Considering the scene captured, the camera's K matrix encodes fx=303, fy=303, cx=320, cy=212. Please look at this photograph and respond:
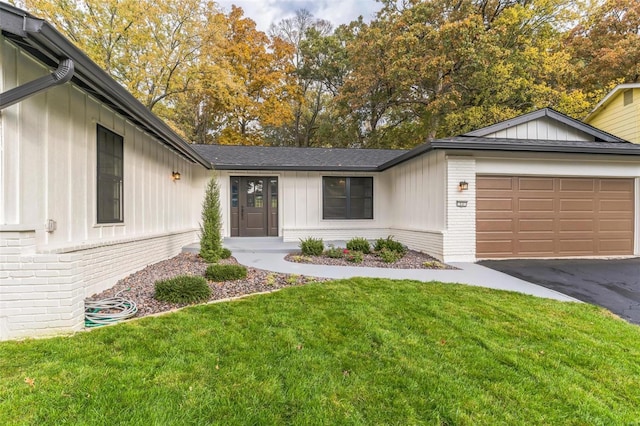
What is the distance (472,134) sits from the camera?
7352 millimetres

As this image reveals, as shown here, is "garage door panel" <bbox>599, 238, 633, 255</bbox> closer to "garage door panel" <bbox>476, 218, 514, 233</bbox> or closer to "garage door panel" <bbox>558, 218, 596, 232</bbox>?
"garage door panel" <bbox>558, 218, 596, 232</bbox>

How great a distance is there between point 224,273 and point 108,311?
166 cm

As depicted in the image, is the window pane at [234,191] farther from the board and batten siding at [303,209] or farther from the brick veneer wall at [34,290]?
the brick veneer wall at [34,290]

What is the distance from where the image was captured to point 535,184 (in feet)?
23.6

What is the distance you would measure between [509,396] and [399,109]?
1856 cm

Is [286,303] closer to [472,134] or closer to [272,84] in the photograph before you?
[472,134]

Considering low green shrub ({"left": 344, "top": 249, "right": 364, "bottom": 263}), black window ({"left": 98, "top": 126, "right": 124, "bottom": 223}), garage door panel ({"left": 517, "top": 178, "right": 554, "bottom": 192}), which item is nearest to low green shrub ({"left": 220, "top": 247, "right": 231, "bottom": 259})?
black window ({"left": 98, "top": 126, "right": 124, "bottom": 223})

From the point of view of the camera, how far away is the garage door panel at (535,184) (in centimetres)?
715

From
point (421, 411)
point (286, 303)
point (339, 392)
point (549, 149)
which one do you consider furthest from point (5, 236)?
point (549, 149)

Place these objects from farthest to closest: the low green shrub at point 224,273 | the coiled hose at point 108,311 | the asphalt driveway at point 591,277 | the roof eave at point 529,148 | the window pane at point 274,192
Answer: the window pane at point 274,192 < the roof eave at point 529,148 < the low green shrub at point 224,273 < the asphalt driveway at point 591,277 < the coiled hose at point 108,311

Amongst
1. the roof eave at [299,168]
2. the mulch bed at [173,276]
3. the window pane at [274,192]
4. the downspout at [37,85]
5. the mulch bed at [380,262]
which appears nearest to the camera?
the downspout at [37,85]

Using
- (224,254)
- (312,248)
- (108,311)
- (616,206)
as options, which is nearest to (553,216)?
(616,206)

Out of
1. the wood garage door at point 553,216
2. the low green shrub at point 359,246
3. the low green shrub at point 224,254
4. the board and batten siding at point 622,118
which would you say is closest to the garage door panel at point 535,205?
the wood garage door at point 553,216

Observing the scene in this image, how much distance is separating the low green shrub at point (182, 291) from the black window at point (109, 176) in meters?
1.43
